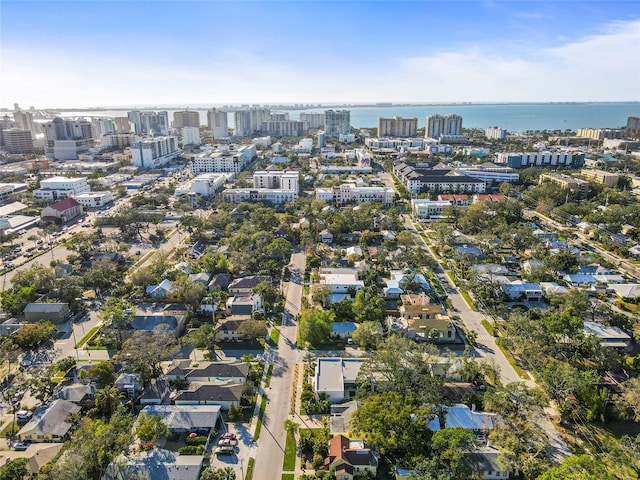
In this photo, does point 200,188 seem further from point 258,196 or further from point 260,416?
point 260,416

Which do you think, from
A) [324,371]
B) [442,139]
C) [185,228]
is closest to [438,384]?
[324,371]

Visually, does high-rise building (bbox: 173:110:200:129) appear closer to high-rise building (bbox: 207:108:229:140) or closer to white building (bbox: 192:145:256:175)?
high-rise building (bbox: 207:108:229:140)

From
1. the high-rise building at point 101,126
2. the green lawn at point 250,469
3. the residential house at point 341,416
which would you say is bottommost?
the green lawn at point 250,469

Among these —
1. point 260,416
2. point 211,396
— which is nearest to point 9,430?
point 211,396

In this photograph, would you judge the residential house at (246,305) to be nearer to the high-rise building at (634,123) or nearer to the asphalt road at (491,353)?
the asphalt road at (491,353)

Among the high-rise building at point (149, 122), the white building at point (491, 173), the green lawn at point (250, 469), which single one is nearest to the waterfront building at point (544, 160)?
the white building at point (491, 173)

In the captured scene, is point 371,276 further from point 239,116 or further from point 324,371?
point 239,116
